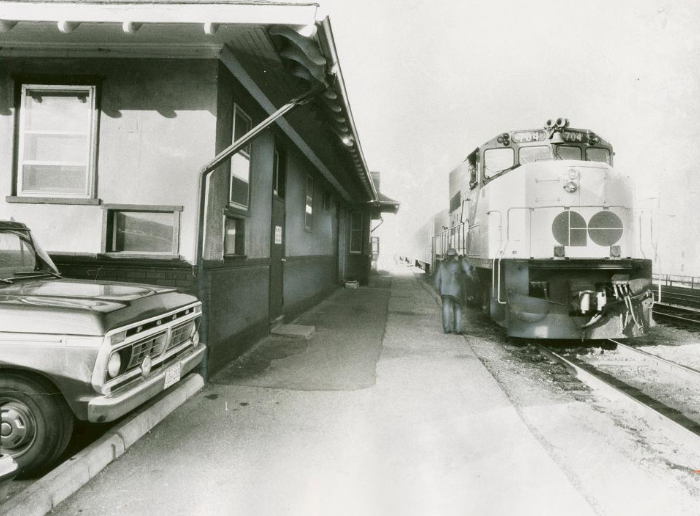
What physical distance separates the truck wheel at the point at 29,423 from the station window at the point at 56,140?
2.94 meters

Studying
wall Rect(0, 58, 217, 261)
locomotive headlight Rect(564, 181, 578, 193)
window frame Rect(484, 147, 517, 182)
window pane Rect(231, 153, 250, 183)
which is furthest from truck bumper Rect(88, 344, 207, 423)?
window frame Rect(484, 147, 517, 182)

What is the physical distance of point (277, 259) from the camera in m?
8.17

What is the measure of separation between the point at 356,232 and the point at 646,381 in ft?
46.9

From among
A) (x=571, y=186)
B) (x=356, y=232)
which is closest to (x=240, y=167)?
(x=571, y=186)

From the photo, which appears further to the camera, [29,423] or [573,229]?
[573,229]

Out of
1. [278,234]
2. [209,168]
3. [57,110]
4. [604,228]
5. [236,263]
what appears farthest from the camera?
[278,234]

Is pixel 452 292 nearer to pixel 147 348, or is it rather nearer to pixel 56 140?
pixel 147 348

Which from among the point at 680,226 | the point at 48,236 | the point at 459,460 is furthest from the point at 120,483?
the point at 680,226

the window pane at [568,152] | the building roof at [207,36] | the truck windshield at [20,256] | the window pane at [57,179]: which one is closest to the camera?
the truck windshield at [20,256]

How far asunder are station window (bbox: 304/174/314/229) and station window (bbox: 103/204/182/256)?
18.6 feet

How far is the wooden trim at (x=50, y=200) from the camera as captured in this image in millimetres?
5047

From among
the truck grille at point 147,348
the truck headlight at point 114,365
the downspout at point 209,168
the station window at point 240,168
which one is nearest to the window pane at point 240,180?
the station window at point 240,168

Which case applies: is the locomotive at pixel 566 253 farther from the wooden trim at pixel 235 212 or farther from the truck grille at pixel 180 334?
the truck grille at pixel 180 334

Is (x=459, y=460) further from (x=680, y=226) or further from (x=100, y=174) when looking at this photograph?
(x=680, y=226)
